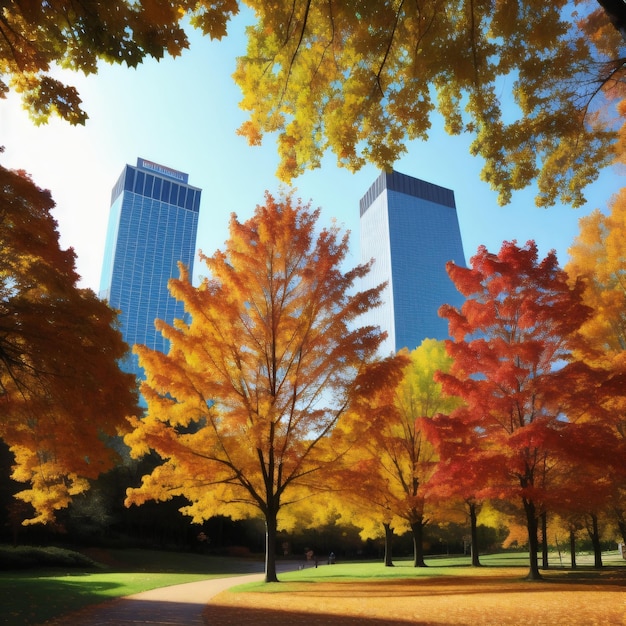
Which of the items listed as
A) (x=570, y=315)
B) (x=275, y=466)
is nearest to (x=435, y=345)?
(x=570, y=315)

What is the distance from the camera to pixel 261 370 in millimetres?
12453

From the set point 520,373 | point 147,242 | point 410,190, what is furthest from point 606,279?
point 410,190

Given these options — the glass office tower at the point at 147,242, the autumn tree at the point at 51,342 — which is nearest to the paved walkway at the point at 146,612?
the autumn tree at the point at 51,342

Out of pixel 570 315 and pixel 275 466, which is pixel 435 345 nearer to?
pixel 570 315

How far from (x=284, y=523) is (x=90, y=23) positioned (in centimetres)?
2026

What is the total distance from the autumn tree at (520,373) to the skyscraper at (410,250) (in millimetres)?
118607

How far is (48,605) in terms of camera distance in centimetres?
812

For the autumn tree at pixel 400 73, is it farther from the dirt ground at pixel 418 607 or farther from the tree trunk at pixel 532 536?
the tree trunk at pixel 532 536

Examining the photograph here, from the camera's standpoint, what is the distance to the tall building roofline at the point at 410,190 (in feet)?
481

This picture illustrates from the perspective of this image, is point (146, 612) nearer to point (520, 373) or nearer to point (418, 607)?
point (418, 607)

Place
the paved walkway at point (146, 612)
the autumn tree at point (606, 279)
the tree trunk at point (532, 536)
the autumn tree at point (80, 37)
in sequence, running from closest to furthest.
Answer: the autumn tree at point (80, 37)
the paved walkway at point (146, 612)
the tree trunk at point (532, 536)
the autumn tree at point (606, 279)

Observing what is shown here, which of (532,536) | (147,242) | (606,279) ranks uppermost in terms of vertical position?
(147,242)

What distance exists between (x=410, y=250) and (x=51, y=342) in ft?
466

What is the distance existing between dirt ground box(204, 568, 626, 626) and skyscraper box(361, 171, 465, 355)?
404ft
